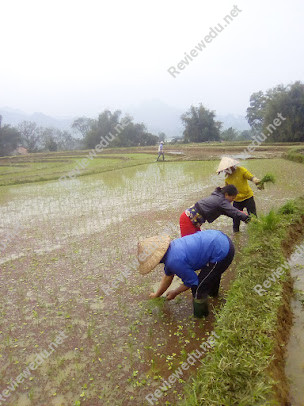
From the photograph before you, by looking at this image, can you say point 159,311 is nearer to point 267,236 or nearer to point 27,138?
point 267,236

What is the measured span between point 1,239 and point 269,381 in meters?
6.12

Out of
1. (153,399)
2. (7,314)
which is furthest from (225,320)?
(7,314)

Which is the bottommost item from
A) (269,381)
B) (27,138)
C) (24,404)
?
(24,404)

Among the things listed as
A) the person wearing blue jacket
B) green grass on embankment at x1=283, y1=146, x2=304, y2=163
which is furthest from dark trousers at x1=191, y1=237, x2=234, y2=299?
green grass on embankment at x1=283, y1=146, x2=304, y2=163

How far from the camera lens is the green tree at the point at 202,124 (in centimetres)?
3503

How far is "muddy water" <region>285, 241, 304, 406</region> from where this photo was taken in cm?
233

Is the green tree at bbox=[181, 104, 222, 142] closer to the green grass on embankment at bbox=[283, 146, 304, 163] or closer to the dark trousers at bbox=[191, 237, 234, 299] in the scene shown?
the green grass on embankment at bbox=[283, 146, 304, 163]

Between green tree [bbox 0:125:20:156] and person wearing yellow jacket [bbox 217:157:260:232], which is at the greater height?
green tree [bbox 0:125:20:156]

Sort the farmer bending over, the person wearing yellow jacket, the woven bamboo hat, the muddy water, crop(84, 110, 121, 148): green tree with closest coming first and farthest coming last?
the muddy water < the woven bamboo hat < the farmer bending over < the person wearing yellow jacket < crop(84, 110, 121, 148): green tree

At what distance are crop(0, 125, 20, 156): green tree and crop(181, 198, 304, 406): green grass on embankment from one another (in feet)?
126

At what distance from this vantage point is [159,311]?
3477mm

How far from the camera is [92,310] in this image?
3.66m

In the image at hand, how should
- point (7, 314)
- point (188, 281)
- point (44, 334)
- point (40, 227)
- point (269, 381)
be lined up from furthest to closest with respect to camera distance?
1. point (40, 227)
2. point (7, 314)
3. point (44, 334)
4. point (188, 281)
5. point (269, 381)

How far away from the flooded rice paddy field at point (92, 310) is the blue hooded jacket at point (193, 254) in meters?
0.60
